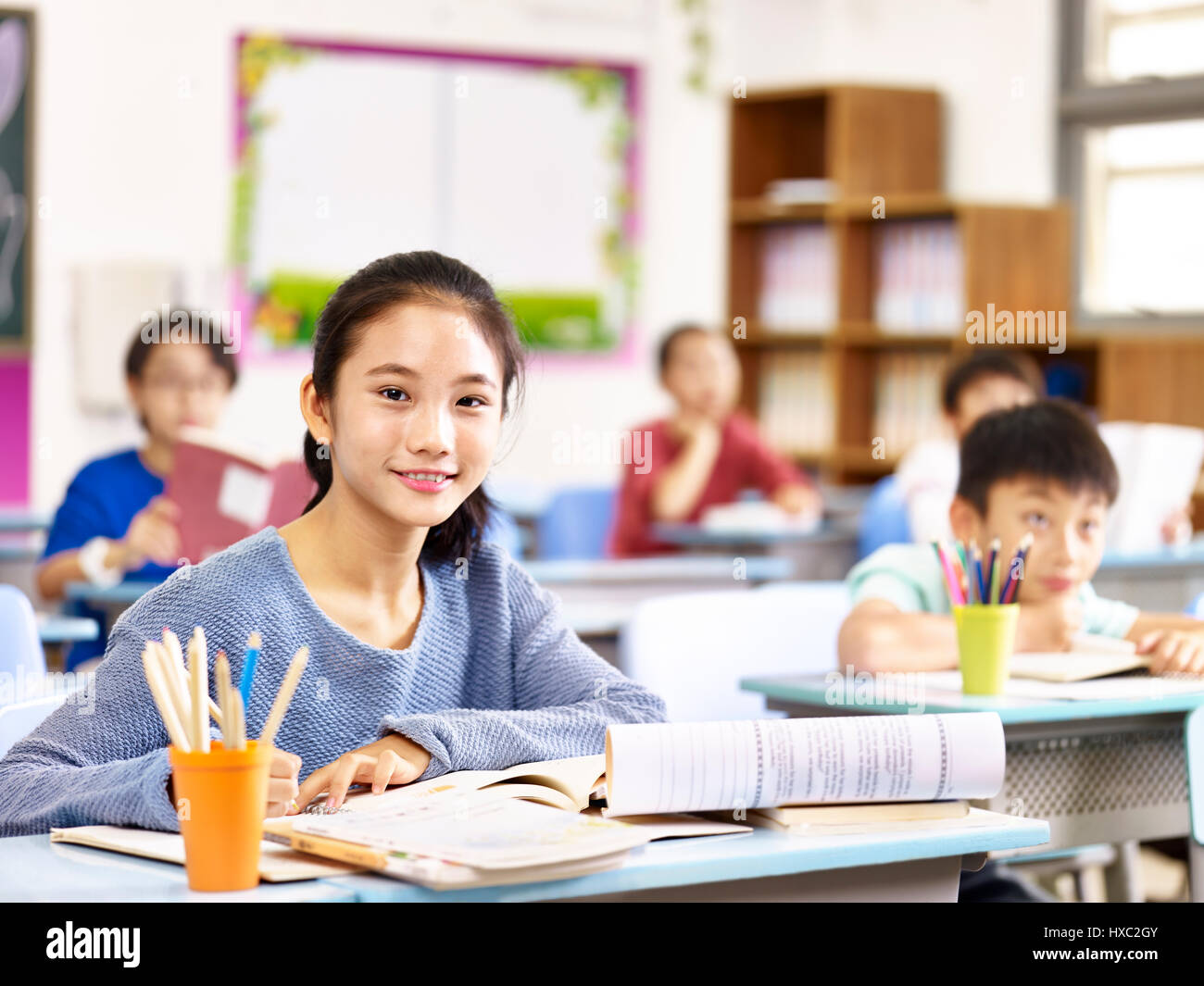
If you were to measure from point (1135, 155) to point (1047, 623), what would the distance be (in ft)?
13.4

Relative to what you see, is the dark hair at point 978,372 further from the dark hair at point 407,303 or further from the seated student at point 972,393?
the dark hair at point 407,303

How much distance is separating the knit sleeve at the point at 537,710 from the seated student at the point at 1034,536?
606mm

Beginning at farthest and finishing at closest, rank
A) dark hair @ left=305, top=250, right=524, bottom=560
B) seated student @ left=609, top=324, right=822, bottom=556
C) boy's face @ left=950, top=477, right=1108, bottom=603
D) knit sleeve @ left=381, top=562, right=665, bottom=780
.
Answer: seated student @ left=609, top=324, right=822, bottom=556, boy's face @ left=950, top=477, right=1108, bottom=603, dark hair @ left=305, top=250, right=524, bottom=560, knit sleeve @ left=381, top=562, right=665, bottom=780

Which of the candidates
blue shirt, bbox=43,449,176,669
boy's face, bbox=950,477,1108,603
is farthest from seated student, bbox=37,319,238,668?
boy's face, bbox=950,477,1108,603

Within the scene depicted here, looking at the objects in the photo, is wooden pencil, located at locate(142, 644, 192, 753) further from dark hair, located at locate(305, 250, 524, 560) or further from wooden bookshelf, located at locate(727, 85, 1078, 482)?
wooden bookshelf, located at locate(727, 85, 1078, 482)

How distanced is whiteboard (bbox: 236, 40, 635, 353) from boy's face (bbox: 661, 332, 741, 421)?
3.31ft

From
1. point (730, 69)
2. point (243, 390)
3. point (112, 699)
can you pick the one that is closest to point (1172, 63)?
point (730, 69)

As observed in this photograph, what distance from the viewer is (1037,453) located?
7.51 feet

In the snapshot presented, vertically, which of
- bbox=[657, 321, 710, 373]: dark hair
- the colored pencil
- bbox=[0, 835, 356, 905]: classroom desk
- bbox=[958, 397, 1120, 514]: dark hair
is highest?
bbox=[657, 321, 710, 373]: dark hair

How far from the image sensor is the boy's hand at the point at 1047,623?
7.50ft

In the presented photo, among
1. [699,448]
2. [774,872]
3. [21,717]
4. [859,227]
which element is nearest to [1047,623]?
[774,872]

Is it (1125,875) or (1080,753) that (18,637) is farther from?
(1125,875)

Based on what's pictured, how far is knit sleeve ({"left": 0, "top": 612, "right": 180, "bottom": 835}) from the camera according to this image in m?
1.32
